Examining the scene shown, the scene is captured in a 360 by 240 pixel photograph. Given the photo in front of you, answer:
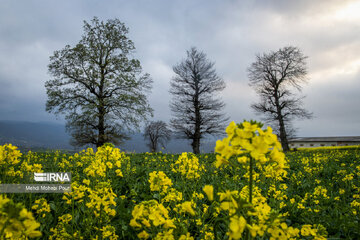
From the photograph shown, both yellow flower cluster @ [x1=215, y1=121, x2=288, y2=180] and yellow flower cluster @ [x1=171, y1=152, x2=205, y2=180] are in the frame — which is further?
yellow flower cluster @ [x1=171, y1=152, x2=205, y2=180]

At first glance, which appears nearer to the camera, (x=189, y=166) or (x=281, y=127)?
(x=189, y=166)

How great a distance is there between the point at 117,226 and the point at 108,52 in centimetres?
1960

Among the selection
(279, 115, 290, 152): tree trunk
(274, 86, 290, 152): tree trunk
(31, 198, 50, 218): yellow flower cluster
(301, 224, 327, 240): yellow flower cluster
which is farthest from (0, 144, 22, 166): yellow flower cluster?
(279, 115, 290, 152): tree trunk

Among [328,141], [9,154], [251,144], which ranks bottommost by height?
[328,141]

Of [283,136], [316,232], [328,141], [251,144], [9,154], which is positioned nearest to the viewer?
[251,144]

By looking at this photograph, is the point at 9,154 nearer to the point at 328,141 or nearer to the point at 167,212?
the point at 167,212

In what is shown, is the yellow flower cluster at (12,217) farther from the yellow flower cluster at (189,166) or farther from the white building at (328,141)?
the white building at (328,141)

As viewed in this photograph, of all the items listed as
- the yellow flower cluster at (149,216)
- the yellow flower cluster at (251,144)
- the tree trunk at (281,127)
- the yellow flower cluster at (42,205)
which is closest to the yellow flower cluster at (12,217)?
the yellow flower cluster at (149,216)

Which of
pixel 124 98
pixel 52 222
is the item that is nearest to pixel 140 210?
pixel 52 222

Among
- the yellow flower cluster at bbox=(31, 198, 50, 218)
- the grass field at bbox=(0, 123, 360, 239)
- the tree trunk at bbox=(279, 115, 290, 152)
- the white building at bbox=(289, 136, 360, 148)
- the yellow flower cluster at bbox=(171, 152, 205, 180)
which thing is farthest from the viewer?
the white building at bbox=(289, 136, 360, 148)

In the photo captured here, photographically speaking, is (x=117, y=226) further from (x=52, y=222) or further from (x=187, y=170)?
(x=187, y=170)

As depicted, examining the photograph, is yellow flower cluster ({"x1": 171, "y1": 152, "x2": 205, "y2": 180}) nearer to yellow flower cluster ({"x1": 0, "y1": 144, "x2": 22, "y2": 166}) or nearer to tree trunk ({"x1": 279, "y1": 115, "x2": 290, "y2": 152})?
yellow flower cluster ({"x1": 0, "y1": 144, "x2": 22, "y2": 166})

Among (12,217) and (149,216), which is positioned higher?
(12,217)

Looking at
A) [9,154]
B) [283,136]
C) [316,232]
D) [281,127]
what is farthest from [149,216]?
[281,127]
